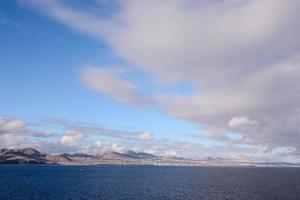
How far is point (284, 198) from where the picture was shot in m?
139

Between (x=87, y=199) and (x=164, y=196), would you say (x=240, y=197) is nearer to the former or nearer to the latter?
(x=164, y=196)

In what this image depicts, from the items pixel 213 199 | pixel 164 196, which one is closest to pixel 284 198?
pixel 213 199

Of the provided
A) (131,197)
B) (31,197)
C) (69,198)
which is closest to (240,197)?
(131,197)

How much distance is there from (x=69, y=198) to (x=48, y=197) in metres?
8.60

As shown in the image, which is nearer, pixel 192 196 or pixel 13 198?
pixel 13 198

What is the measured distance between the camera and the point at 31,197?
136250 mm

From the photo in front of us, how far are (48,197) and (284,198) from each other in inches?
3517

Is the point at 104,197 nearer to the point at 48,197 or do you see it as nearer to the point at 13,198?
the point at 48,197

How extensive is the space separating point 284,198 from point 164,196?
1796 inches

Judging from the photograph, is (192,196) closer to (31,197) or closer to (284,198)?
(284,198)

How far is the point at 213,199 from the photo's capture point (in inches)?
5364

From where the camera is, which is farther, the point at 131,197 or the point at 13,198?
the point at 131,197

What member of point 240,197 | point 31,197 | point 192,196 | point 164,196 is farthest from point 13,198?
point 240,197

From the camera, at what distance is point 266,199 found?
5315 inches
